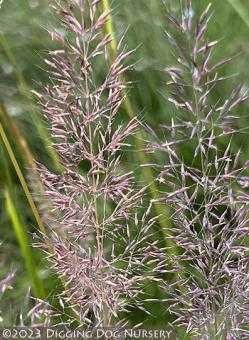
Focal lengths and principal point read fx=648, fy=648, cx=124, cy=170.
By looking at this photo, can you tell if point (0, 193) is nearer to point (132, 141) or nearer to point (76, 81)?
point (132, 141)

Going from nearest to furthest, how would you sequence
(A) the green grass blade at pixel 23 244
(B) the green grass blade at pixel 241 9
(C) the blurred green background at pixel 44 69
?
(A) the green grass blade at pixel 23 244 < (B) the green grass blade at pixel 241 9 < (C) the blurred green background at pixel 44 69

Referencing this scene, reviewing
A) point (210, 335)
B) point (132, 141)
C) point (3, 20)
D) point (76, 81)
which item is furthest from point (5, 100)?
point (210, 335)

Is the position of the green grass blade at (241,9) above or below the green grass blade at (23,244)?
above

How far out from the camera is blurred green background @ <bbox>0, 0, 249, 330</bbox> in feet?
4.64

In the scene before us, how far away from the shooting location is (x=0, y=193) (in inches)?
57.7

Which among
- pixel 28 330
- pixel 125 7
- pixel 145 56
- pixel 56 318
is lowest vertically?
pixel 56 318

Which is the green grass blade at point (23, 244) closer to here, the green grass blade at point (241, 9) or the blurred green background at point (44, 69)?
the blurred green background at point (44, 69)

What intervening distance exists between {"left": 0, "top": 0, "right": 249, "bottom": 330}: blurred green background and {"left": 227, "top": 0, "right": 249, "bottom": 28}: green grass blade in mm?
14

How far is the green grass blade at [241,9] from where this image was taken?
4.19 ft

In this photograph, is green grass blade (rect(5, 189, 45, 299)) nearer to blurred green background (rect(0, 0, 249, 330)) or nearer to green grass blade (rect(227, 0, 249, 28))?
blurred green background (rect(0, 0, 249, 330))

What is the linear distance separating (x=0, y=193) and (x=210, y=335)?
631mm

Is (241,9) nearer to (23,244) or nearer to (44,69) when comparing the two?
(44,69)

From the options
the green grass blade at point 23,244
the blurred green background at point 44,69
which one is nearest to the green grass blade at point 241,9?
the blurred green background at point 44,69

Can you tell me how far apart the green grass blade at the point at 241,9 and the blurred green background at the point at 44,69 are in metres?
0.01
